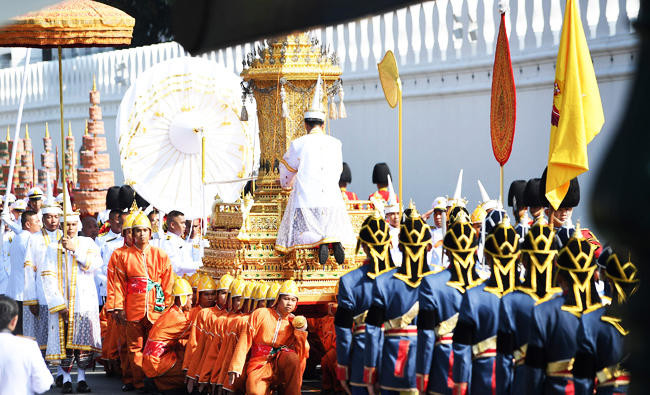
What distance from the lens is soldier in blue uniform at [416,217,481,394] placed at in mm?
6272

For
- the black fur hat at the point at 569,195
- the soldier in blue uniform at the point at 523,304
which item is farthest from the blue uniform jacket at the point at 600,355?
the black fur hat at the point at 569,195

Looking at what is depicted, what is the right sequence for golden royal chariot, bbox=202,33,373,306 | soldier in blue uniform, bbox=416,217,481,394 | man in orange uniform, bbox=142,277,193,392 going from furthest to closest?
man in orange uniform, bbox=142,277,193,392 → golden royal chariot, bbox=202,33,373,306 → soldier in blue uniform, bbox=416,217,481,394

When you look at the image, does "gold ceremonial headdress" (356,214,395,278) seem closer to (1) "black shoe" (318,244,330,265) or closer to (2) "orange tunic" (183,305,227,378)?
(1) "black shoe" (318,244,330,265)

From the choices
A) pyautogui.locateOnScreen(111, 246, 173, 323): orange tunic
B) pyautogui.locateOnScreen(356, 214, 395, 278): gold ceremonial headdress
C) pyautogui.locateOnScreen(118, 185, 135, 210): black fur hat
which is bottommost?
pyautogui.locateOnScreen(111, 246, 173, 323): orange tunic

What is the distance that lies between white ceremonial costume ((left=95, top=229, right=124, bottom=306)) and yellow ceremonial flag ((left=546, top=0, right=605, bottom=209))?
542cm

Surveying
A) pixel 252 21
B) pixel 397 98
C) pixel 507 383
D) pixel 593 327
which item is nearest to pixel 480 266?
pixel 397 98

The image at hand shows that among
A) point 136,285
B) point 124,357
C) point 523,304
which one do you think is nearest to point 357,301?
point 523,304

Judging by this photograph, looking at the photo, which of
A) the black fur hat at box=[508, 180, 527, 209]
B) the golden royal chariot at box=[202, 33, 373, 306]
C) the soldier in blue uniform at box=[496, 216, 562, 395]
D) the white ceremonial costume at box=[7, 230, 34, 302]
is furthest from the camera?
the white ceremonial costume at box=[7, 230, 34, 302]

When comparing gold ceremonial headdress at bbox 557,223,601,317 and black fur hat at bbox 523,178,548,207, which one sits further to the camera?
black fur hat at bbox 523,178,548,207

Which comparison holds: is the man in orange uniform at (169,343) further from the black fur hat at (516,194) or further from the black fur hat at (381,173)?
the black fur hat at (381,173)

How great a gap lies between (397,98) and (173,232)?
3.01 m

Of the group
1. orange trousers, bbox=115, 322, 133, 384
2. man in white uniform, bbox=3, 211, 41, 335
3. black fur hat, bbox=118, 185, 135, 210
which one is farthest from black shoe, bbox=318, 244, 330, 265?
black fur hat, bbox=118, 185, 135, 210

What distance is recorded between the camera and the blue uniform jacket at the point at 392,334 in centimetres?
670

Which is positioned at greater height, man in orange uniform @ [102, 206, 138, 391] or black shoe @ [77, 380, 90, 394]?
man in orange uniform @ [102, 206, 138, 391]
